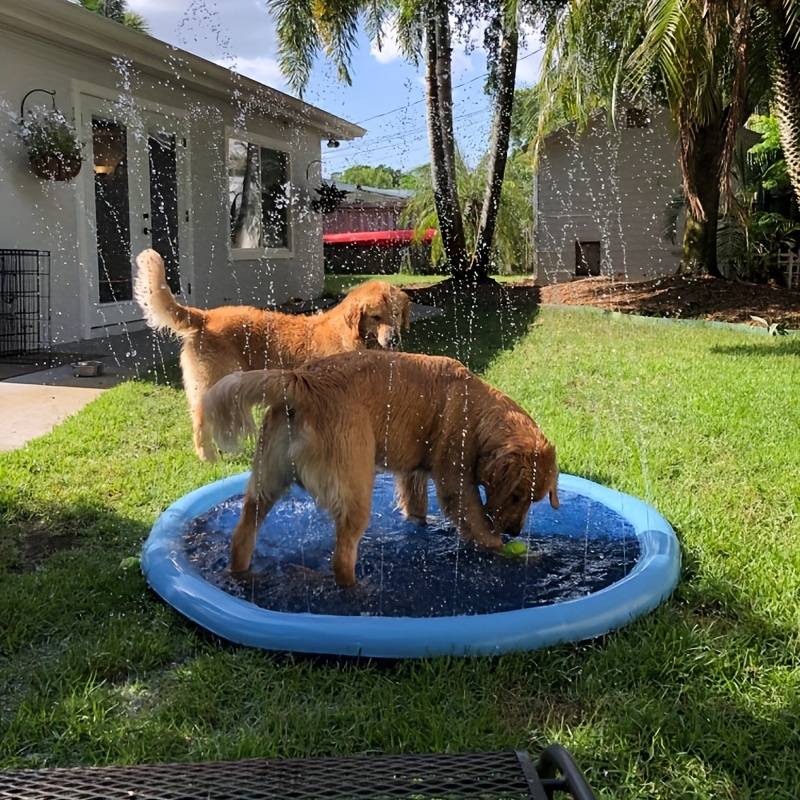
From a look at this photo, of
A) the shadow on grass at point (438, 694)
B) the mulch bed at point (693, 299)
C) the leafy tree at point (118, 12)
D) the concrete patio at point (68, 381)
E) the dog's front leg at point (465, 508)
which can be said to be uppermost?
the leafy tree at point (118, 12)

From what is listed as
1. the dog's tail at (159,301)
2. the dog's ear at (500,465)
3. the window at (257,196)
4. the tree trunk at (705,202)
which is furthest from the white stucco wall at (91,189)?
the tree trunk at (705,202)

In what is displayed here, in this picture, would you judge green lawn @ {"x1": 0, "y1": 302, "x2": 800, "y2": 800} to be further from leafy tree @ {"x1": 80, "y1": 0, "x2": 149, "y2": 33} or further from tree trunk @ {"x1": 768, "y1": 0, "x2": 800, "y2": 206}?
leafy tree @ {"x1": 80, "y1": 0, "x2": 149, "y2": 33}

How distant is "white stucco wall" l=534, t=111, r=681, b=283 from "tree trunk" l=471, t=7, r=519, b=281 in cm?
538

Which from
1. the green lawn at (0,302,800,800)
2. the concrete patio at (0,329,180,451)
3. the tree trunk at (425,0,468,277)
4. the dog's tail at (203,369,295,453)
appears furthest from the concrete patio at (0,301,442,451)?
the tree trunk at (425,0,468,277)

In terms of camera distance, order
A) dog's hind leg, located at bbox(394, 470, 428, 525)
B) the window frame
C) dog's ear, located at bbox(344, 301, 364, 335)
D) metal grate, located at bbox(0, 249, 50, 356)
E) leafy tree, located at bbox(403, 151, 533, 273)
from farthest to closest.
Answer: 1. leafy tree, located at bbox(403, 151, 533, 273)
2. the window frame
3. metal grate, located at bbox(0, 249, 50, 356)
4. dog's ear, located at bbox(344, 301, 364, 335)
5. dog's hind leg, located at bbox(394, 470, 428, 525)

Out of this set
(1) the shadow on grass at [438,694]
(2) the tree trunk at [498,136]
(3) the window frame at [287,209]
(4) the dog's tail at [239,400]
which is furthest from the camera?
(2) the tree trunk at [498,136]

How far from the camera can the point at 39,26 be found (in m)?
9.16

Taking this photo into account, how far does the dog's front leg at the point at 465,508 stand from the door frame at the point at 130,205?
836 centimetres

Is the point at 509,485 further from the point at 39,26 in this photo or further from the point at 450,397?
the point at 39,26

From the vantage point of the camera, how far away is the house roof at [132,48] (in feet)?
29.3

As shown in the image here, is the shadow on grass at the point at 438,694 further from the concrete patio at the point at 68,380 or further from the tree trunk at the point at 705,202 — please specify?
the tree trunk at the point at 705,202

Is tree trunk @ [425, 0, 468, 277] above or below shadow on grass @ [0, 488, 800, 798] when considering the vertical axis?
above

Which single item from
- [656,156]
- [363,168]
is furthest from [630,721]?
[363,168]

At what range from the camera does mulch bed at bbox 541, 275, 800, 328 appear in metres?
12.8
